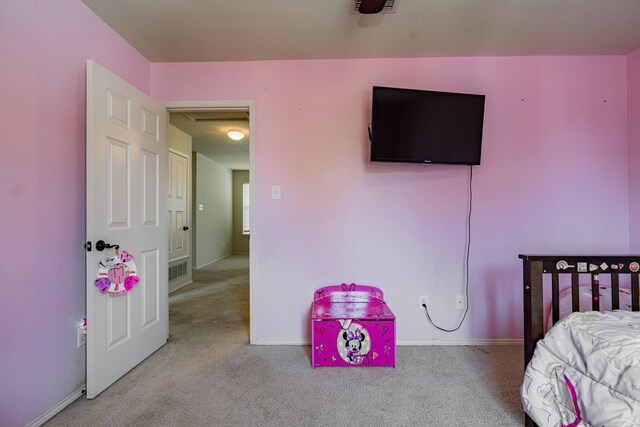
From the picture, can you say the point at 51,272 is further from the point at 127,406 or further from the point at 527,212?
the point at 527,212

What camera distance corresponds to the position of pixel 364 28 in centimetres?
195

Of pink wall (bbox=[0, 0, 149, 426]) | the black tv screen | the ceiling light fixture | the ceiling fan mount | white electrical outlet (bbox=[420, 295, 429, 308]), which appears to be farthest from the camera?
the ceiling light fixture

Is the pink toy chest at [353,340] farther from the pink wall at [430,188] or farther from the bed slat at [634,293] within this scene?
the bed slat at [634,293]

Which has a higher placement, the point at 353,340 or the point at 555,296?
the point at 555,296

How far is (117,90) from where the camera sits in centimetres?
183

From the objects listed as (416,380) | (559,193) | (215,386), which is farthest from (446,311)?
(215,386)

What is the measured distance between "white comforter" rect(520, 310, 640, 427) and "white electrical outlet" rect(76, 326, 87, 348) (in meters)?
2.29

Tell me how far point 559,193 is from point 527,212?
28cm

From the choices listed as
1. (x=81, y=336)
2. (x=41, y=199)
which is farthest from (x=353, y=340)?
(x=41, y=199)

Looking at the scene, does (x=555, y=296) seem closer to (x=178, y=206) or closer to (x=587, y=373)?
(x=587, y=373)

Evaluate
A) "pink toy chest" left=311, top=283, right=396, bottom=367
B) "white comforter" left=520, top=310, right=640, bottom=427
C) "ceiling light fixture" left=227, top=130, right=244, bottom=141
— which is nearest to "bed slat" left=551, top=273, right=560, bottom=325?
"white comforter" left=520, top=310, right=640, bottom=427

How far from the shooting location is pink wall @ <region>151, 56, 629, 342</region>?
229 cm

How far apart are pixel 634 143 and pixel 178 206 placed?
4950 millimetres

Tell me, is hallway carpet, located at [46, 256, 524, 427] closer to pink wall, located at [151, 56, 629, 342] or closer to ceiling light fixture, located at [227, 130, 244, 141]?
pink wall, located at [151, 56, 629, 342]
